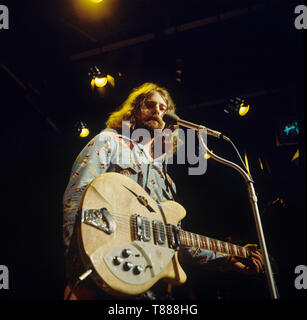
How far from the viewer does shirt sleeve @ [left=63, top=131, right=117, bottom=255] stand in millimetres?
1338

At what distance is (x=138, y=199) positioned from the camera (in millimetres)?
1523

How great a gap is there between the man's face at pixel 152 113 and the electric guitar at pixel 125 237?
82 centimetres

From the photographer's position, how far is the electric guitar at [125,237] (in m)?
1.18

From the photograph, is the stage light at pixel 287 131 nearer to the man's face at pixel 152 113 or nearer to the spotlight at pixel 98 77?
the man's face at pixel 152 113

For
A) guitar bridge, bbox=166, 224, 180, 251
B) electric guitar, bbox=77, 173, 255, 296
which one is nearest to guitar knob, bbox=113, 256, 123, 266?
electric guitar, bbox=77, 173, 255, 296

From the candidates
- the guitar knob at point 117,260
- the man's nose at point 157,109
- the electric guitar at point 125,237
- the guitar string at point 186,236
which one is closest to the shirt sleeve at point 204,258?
the guitar string at point 186,236

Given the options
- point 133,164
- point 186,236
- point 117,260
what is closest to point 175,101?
point 133,164

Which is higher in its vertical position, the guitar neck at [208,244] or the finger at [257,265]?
the guitar neck at [208,244]

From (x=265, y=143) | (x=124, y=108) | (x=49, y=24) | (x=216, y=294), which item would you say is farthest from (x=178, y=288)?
(x=49, y=24)

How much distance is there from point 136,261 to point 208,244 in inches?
30.6

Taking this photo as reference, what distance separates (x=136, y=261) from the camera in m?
1.32

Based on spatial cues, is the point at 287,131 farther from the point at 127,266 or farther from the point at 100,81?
the point at 127,266
